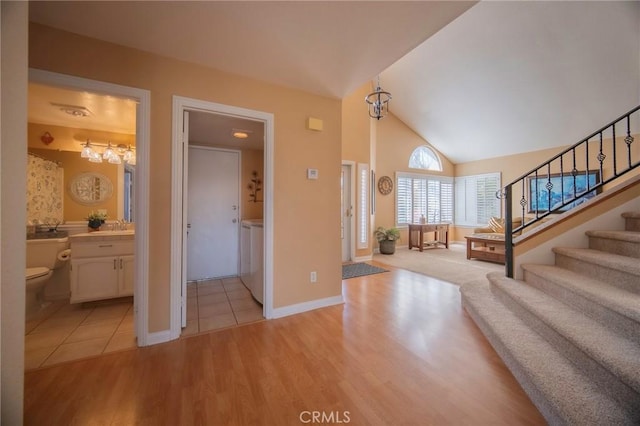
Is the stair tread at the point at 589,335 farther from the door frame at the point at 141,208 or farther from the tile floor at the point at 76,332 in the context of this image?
the tile floor at the point at 76,332

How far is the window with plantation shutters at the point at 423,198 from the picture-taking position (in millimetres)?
6707

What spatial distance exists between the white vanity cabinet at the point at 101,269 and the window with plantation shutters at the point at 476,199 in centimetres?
824

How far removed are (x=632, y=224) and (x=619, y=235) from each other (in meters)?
0.44

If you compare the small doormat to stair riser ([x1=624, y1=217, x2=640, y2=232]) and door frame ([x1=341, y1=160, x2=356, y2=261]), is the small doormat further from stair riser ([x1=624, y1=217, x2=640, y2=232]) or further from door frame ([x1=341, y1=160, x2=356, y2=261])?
stair riser ([x1=624, y1=217, x2=640, y2=232])

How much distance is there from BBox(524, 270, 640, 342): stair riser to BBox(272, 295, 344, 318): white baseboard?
1912 mm

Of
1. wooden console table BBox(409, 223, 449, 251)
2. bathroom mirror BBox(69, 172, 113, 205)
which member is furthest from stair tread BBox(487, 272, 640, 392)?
bathroom mirror BBox(69, 172, 113, 205)

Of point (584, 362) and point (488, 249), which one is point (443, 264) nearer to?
point (488, 249)

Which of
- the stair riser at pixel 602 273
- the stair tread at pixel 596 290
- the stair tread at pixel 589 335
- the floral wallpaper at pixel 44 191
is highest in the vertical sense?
the floral wallpaper at pixel 44 191

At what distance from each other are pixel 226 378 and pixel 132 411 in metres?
0.49

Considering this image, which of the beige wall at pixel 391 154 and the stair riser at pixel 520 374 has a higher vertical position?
the beige wall at pixel 391 154

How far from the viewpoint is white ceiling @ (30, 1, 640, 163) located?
5.21ft

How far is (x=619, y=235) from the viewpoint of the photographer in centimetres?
188

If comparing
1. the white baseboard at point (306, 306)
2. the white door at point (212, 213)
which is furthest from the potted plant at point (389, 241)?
the white door at point (212, 213)

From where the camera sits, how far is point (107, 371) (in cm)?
164
